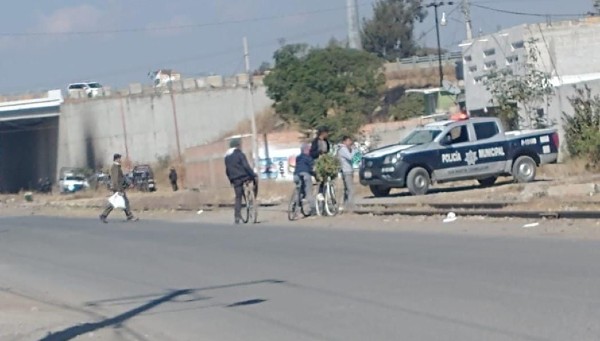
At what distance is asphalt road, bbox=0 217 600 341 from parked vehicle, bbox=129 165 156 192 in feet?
159

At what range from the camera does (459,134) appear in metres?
33.3

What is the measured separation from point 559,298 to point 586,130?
26277mm

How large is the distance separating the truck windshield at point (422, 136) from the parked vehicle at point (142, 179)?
38.8 meters

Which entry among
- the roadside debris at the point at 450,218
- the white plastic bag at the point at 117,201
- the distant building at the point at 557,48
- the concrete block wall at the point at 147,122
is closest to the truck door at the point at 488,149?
the white plastic bag at the point at 117,201

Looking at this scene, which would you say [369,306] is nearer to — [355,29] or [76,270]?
[76,270]

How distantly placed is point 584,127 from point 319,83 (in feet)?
136

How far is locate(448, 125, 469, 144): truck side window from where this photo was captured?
33.2 meters

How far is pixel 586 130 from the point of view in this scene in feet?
120

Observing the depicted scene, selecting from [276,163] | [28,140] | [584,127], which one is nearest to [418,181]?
[584,127]

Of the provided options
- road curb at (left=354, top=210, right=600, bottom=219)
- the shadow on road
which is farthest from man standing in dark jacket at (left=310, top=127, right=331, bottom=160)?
the shadow on road

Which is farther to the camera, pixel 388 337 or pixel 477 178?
pixel 477 178

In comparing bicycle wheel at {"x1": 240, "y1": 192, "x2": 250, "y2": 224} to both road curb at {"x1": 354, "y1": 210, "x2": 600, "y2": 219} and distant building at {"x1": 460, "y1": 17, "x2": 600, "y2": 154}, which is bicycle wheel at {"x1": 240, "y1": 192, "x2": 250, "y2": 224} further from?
distant building at {"x1": 460, "y1": 17, "x2": 600, "y2": 154}

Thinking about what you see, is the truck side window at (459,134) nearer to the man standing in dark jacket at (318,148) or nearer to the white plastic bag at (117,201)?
the man standing in dark jacket at (318,148)

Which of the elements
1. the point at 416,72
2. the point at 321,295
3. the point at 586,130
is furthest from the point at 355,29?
the point at 321,295
